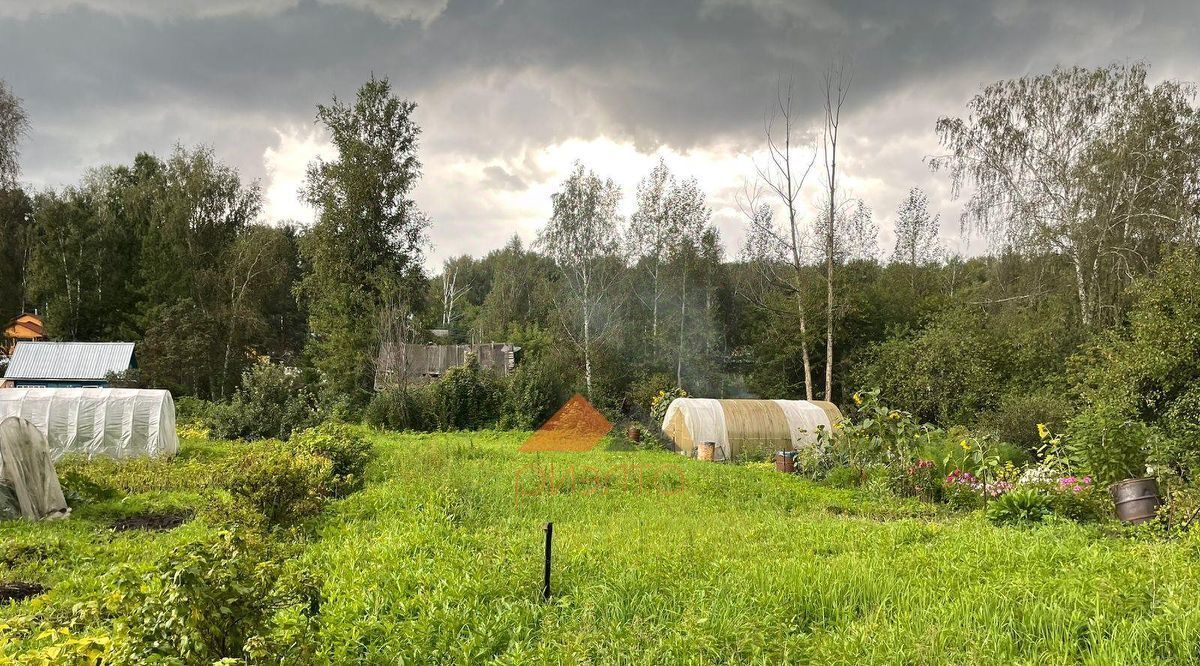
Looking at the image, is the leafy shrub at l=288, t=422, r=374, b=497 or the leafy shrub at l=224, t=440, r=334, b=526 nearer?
the leafy shrub at l=224, t=440, r=334, b=526

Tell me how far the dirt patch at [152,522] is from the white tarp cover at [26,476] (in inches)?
40.3

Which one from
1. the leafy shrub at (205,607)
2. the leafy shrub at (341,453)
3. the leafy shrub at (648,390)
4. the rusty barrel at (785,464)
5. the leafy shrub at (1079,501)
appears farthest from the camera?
the leafy shrub at (648,390)

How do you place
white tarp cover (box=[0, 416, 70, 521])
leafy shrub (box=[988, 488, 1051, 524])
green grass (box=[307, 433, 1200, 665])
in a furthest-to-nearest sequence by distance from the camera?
1. white tarp cover (box=[0, 416, 70, 521])
2. leafy shrub (box=[988, 488, 1051, 524])
3. green grass (box=[307, 433, 1200, 665])

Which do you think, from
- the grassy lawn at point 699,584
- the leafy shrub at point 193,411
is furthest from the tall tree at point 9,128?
the grassy lawn at point 699,584

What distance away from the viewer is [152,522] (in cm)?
914

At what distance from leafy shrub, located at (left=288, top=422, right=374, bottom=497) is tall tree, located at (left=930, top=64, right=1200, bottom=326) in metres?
17.7

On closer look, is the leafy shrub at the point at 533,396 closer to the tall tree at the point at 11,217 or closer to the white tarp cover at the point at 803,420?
the white tarp cover at the point at 803,420

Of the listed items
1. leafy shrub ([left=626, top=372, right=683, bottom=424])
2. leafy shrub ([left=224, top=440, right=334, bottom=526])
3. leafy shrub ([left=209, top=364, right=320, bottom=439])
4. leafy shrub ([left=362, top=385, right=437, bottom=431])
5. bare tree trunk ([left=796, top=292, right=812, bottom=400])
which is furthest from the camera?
leafy shrub ([left=626, top=372, right=683, bottom=424])

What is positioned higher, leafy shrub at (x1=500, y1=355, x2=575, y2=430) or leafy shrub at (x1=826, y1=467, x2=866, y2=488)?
leafy shrub at (x1=500, y1=355, x2=575, y2=430)

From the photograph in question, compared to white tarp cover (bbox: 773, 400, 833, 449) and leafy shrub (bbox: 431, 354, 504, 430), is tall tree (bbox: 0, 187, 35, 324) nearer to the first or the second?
leafy shrub (bbox: 431, 354, 504, 430)

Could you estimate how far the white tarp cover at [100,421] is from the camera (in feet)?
47.9

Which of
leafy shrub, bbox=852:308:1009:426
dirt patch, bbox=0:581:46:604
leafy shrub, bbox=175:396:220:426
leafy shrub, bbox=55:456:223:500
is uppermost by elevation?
leafy shrub, bbox=852:308:1009:426

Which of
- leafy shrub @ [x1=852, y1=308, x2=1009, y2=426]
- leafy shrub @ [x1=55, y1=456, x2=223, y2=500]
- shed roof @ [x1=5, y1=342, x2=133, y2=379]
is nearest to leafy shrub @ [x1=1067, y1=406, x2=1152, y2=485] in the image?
leafy shrub @ [x1=852, y1=308, x2=1009, y2=426]

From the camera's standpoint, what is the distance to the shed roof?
25.5 metres
